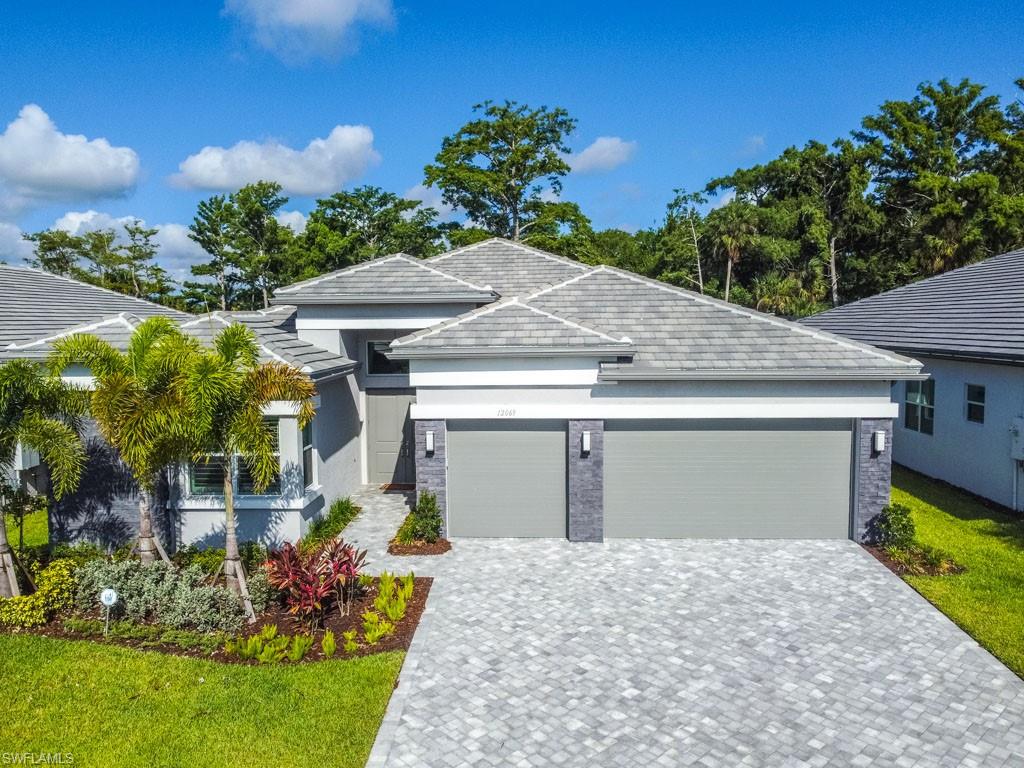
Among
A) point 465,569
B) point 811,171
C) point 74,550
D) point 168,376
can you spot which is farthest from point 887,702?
point 811,171

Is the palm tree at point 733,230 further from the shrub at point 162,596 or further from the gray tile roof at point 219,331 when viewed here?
the shrub at point 162,596

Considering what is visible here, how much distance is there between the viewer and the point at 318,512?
13141mm

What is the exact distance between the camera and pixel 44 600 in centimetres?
927

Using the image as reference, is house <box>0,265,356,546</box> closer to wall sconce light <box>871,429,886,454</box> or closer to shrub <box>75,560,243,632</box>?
shrub <box>75,560,243,632</box>

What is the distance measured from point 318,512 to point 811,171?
1661 inches

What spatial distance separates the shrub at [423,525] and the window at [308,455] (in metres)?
2.13

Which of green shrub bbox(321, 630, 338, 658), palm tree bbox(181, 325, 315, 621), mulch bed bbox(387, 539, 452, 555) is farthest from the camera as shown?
mulch bed bbox(387, 539, 452, 555)

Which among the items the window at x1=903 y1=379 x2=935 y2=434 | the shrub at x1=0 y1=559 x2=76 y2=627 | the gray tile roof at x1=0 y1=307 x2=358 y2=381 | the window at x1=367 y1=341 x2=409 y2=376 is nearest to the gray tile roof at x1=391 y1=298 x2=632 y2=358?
the gray tile roof at x1=0 y1=307 x2=358 y2=381

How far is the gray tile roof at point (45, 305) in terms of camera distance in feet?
51.4

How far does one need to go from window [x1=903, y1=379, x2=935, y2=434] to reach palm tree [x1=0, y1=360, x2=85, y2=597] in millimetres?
18463

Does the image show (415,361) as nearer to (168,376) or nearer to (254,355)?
(254,355)

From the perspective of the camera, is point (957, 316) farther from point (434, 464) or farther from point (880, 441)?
point (434, 464)

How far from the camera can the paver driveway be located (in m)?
6.41

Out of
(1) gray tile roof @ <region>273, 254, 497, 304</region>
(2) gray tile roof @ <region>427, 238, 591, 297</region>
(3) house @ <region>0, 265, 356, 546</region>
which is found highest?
(2) gray tile roof @ <region>427, 238, 591, 297</region>
